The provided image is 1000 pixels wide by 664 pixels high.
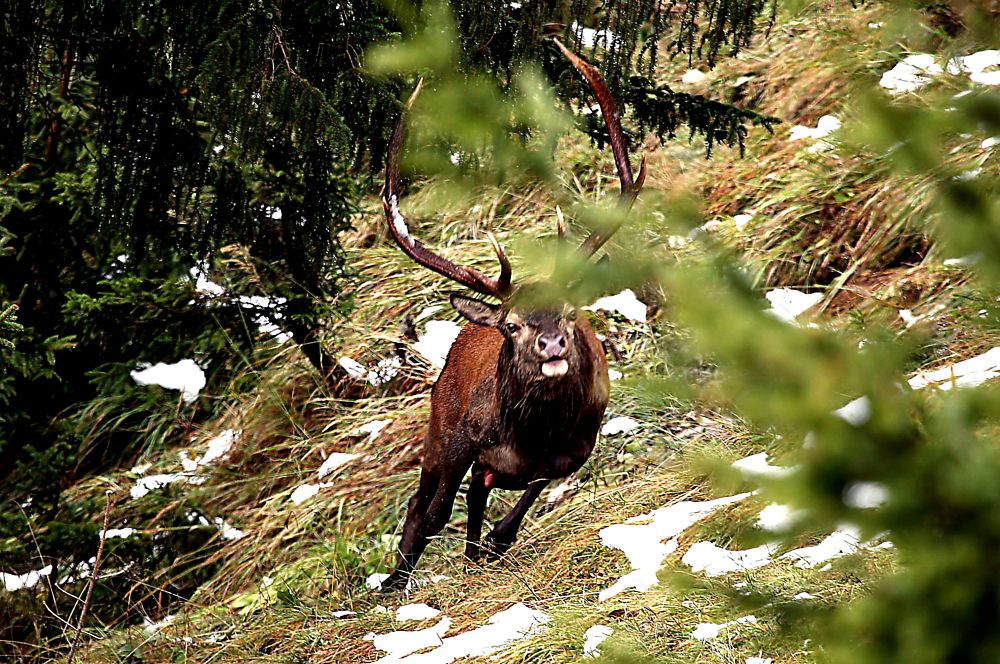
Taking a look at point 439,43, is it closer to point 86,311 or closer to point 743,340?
point 743,340

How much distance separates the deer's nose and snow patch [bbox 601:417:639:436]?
65.2 inches

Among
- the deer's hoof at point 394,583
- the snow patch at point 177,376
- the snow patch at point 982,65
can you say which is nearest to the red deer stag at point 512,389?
the deer's hoof at point 394,583

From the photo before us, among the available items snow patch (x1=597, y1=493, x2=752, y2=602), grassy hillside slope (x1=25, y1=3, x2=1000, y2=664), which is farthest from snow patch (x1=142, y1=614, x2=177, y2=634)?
snow patch (x1=597, y1=493, x2=752, y2=602)

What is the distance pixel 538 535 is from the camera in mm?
5520

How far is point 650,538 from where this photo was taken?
4.38 metres

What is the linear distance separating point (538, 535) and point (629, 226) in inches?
160

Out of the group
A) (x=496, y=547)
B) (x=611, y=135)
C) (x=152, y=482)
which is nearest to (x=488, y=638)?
(x=496, y=547)

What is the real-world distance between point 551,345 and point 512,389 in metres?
0.28

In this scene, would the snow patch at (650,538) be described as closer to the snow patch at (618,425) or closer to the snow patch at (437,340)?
the snow patch at (618,425)

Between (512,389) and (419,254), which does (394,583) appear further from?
(419,254)

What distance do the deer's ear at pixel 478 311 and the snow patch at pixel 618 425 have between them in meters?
1.54

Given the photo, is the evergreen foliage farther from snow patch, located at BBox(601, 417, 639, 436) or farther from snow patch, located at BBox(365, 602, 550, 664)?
snow patch, located at BBox(601, 417, 639, 436)

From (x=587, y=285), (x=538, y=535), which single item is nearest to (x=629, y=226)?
(x=587, y=285)

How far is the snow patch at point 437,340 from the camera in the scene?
6855 millimetres
